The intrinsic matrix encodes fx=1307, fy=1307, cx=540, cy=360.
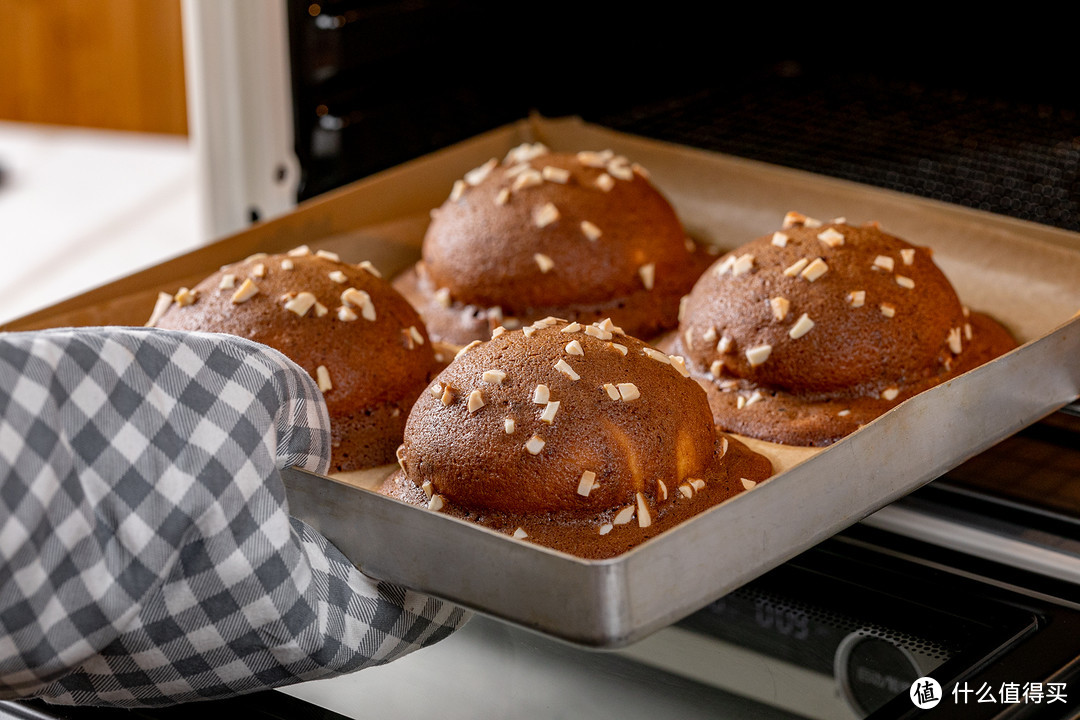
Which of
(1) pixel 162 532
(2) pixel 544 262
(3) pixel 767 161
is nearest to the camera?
(1) pixel 162 532

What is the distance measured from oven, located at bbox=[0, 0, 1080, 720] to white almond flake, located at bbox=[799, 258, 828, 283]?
0.79 feet

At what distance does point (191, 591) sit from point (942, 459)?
1.99ft

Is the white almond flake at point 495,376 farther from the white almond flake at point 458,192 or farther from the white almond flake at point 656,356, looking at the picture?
the white almond flake at point 458,192

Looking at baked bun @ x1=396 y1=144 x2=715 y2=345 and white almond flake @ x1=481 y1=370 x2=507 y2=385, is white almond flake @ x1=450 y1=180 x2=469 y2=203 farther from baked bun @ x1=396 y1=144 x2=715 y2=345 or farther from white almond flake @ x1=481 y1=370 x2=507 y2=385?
white almond flake @ x1=481 y1=370 x2=507 y2=385

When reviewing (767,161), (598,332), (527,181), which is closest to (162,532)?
(598,332)

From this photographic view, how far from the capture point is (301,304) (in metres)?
1.29

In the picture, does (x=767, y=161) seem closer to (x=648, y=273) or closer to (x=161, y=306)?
(x=648, y=273)

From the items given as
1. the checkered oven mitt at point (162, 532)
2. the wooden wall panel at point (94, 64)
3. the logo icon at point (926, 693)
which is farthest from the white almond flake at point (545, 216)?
the wooden wall panel at point (94, 64)

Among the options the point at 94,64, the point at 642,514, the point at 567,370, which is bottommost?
the point at 94,64

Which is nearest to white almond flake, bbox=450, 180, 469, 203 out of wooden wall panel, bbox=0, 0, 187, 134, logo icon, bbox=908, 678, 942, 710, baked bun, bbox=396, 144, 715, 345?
baked bun, bbox=396, 144, 715, 345

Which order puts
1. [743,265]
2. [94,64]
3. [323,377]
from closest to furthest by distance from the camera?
[323,377]
[743,265]
[94,64]

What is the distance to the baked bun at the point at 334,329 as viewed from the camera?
1.28m

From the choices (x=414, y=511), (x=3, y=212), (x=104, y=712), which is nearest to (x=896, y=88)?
(x=414, y=511)

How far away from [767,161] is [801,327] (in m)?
0.51
